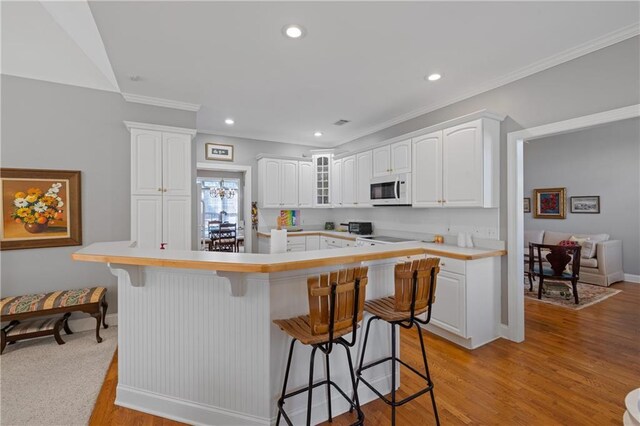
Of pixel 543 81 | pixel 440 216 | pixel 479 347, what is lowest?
pixel 479 347

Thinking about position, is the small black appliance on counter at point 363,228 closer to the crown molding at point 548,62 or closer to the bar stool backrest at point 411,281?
the crown molding at point 548,62

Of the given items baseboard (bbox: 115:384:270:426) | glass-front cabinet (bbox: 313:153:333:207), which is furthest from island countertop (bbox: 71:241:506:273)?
glass-front cabinet (bbox: 313:153:333:207)

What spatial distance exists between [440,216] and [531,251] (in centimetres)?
208

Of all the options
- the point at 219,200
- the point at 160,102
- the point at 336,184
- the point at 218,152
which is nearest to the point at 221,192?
the point at 219,200

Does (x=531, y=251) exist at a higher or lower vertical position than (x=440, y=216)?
lower

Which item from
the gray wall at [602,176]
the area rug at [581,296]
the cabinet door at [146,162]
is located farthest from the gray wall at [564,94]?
the gray wall at [602,176]

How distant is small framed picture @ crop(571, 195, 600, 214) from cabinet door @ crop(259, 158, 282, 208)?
650 centimetres

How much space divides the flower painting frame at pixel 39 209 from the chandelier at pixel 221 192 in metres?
4.42

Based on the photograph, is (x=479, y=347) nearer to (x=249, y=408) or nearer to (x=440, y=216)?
(x=440, y=216)

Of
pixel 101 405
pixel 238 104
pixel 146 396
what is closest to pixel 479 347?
pixel 146 396

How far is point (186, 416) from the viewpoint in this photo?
6.36 feet

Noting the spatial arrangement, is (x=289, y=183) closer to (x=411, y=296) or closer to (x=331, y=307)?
(x=411, y=296)

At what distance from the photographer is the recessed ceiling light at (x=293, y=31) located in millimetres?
2252

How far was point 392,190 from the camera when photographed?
4211mm
